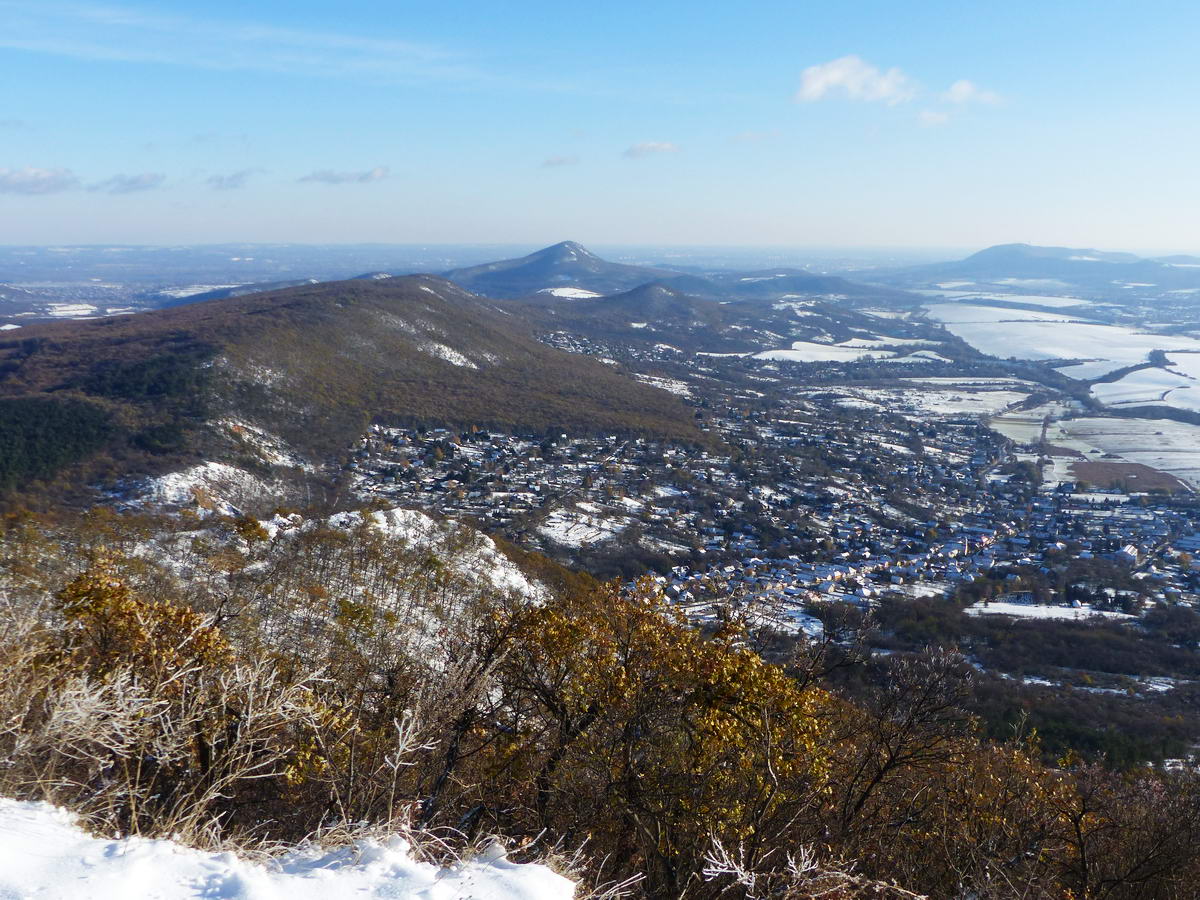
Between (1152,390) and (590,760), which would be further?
(1152,390)

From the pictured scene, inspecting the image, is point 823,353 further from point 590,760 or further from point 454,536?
point 590,760

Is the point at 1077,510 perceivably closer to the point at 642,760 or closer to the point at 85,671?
the point at 642,760

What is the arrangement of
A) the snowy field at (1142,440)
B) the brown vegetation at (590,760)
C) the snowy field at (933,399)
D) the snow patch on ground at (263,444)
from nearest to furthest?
the brown vegetation at (590,760) < the snow patch on ground at (263,444) < the snowy field at (1142,440) < the snowy field at (933,399)

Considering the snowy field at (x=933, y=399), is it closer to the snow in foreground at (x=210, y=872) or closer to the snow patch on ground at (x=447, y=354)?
the snow patch on ground at (x=447, y=354)

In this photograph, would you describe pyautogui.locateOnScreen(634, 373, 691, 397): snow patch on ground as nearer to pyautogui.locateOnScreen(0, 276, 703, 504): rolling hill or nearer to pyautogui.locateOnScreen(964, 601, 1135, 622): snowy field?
pyautogui.locateOnScreen(0, 276, 703, 504): rolling hill

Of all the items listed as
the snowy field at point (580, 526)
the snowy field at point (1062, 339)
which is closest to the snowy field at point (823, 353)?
the snowy field at point (1062, 339)

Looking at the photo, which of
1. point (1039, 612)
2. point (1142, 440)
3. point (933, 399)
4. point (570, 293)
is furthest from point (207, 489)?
point (570, 293)
